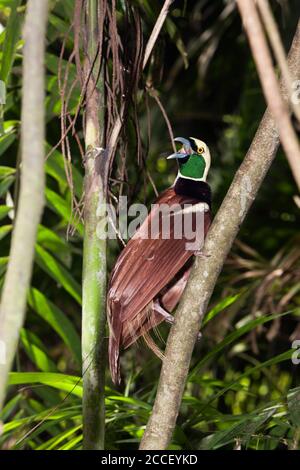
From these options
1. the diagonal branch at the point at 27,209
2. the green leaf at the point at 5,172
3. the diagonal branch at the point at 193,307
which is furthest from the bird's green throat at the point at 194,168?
the diagonal branch at the point at 27,209

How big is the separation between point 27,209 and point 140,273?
1.28 meters

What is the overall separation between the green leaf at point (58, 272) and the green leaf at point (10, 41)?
0.74 metres

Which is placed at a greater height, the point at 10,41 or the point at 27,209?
the point at 10,41

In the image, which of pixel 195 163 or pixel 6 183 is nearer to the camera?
pixel 6 183

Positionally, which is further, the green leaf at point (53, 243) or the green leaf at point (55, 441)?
the green leaf at point (53, 243)

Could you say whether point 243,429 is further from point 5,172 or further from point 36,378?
point 5,172

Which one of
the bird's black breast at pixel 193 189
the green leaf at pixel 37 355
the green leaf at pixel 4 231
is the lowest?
the green leaf at pixel 37 355

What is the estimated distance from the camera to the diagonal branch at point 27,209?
36.5 inches

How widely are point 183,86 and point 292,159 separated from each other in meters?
4.44

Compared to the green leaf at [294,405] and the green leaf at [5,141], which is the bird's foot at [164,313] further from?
the green leaf at [5,141]

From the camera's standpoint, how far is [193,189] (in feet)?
8.73

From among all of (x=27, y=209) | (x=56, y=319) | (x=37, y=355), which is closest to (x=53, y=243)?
(x=56, y=319)

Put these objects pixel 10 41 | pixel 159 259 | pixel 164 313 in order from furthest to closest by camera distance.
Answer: pixel 164 313 → pixel 159 259 → pixel 10 41
